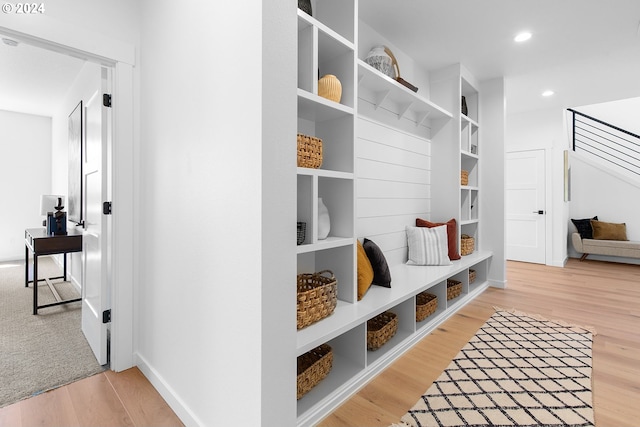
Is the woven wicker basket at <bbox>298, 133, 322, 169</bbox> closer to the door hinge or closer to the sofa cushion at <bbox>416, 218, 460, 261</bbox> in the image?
the door hinge

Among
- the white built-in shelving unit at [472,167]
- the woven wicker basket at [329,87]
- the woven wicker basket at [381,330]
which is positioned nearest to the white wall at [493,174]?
the white built-in shelving unit at [472,167]

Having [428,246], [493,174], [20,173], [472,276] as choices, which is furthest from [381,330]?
[20,173]

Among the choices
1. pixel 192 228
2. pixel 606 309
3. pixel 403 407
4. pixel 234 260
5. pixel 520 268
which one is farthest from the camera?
pixel 520 268

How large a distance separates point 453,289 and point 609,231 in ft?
15.0

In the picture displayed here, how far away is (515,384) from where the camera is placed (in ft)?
6.10

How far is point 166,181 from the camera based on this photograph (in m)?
1.72

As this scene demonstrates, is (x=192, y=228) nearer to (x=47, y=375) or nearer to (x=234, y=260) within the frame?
(x=234, y=260)

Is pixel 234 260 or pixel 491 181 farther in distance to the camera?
pixel 491 181

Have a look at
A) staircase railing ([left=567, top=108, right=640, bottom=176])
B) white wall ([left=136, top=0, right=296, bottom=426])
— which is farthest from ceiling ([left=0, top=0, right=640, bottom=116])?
staircase railing ([left=567, top=108, right=640, bottom=176])

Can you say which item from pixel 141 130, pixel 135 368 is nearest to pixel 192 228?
pixel 141 130

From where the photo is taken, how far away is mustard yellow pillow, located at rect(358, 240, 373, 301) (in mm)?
2090

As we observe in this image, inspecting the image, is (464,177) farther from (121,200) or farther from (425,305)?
(121,200)

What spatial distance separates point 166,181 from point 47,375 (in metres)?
1.46

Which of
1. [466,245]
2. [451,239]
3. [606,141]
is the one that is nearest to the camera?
[451,239]
